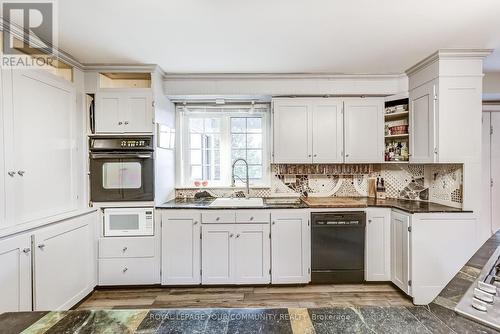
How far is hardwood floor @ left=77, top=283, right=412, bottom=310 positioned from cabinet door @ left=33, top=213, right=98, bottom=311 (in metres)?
0.24

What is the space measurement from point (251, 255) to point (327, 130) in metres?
1.77

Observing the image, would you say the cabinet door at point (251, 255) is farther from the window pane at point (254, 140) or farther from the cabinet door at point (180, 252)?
the window pane at point (254, 140)

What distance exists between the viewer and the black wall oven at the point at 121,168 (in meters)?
2.68

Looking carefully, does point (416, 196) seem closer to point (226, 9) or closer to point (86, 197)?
point (226, 9)

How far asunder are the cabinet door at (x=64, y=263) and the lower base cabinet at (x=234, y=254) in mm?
1187

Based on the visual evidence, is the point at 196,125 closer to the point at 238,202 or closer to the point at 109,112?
the point at 109,112

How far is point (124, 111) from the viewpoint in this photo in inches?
107

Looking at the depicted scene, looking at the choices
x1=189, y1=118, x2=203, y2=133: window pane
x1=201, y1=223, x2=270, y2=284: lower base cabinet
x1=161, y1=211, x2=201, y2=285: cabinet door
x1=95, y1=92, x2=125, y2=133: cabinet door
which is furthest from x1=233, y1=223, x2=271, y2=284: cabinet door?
x1=95, y1=92, x2=125, y2=133: cabinet door

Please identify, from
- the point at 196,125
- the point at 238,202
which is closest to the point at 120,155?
the point at 196,125

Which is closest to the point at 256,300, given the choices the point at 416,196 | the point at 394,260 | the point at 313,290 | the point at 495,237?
the point at 313,290

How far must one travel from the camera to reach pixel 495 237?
5.46 feet

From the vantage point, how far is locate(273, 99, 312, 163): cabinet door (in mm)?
3066

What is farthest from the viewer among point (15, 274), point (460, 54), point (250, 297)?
point (250, 297)

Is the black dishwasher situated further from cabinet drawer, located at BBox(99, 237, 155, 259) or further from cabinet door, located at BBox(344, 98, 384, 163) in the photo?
cabinet drawer, located at BBox(99, 237, 155, 259)
